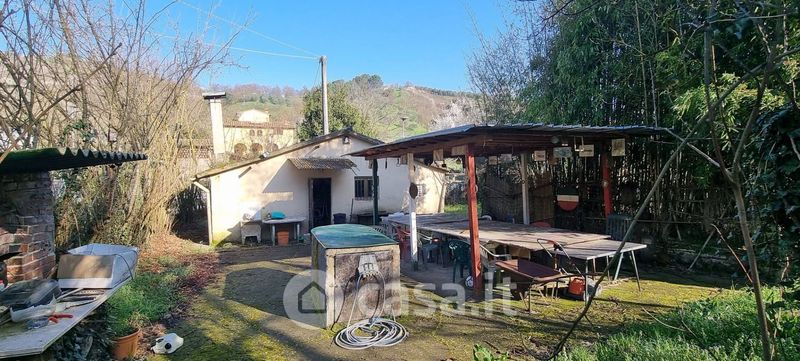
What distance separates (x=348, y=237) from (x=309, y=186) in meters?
7.17

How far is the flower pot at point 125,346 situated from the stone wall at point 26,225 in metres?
1.00

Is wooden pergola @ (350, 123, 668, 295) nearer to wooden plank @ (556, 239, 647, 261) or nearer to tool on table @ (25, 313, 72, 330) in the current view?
wooden plank @ (556, 239, 647, 261)

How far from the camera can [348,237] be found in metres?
5.58

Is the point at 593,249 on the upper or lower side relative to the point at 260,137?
lower

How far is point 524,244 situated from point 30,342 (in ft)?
18.9

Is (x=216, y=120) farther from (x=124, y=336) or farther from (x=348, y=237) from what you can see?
(x=124, y=336)

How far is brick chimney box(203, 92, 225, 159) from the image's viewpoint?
42.8ft

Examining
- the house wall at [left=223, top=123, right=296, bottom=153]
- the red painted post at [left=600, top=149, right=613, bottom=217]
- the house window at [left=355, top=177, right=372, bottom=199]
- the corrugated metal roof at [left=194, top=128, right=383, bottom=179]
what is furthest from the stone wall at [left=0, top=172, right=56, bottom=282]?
the house wall at [left=223, top=123, right=296, bottom=153]

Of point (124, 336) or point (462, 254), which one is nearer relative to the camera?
point (124, 336)

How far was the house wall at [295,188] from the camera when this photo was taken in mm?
11320

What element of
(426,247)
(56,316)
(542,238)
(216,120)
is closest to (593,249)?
(542,238)

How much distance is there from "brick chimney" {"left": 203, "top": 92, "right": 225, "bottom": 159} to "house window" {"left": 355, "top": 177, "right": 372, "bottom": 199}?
4872mm

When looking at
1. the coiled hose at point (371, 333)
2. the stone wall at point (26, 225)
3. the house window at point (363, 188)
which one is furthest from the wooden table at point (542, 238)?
the stone wall at point (26, 225)

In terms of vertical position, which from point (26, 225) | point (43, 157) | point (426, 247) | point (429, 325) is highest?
point (43, 157)
